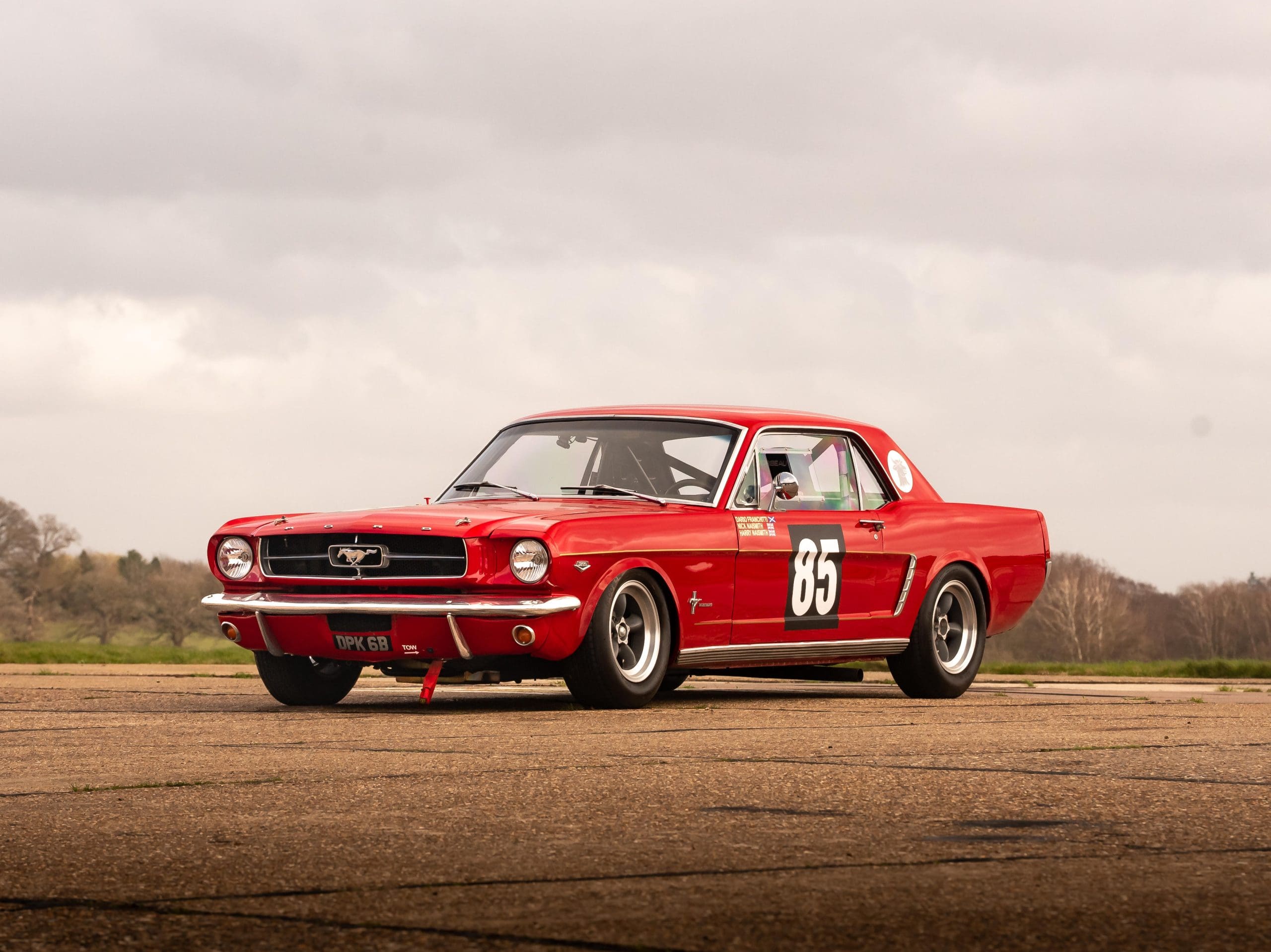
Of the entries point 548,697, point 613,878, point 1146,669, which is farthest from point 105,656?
point 613,878

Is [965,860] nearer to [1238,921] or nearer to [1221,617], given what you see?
[1238,921]

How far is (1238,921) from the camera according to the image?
307 cm

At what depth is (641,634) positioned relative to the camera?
8523mm

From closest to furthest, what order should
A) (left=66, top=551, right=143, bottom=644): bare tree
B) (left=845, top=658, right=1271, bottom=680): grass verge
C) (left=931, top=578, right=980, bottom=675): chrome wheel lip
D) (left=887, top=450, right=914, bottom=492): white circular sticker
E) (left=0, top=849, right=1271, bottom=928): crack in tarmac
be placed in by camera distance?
1. (left=0, top=849, right=1271, bottom=928): crack in tarmac
2. (left=931, top=578, right=980, bottom=675): chrome wheel lip
3. (left=887, top=450, right=914, bottom=492): white circular sticker
4. (left=845, top=658, right=1271, bottom=680): grass verge
5. (left=66, top=551, right=143, bottom=644): bare tree

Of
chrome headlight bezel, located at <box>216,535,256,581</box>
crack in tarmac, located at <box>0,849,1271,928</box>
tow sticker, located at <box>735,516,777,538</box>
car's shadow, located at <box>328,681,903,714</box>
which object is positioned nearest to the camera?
crack in tarmac, located at <box>0,849,1271,928</box>

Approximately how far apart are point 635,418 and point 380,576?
6.75 ft

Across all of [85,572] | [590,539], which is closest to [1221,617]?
[85,572]

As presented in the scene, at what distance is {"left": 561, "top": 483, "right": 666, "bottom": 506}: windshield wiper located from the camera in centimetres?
902

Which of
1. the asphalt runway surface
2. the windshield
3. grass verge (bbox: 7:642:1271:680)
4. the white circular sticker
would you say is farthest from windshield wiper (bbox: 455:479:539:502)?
grass verge (bbox: 7:642:1271:680)

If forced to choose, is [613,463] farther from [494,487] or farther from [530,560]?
[530,560]

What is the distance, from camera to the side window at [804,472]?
938cm

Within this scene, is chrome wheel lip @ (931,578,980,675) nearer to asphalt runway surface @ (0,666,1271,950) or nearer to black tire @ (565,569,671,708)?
black tire @ (565,569,671,708)

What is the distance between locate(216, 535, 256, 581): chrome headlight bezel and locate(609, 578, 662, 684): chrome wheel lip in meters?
1.93

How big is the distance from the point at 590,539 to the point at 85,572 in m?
66.2
